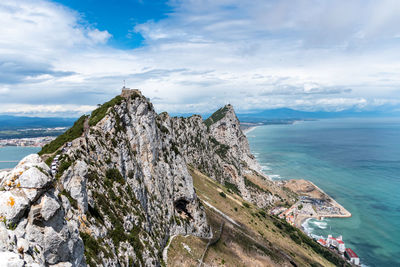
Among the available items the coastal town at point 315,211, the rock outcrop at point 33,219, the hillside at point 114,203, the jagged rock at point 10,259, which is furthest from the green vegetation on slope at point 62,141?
the coastal town at point 315,211

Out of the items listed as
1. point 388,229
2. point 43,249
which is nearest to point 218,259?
→ point 43,249

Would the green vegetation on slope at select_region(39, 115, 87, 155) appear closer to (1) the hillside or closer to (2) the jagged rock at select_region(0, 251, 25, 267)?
(1) the hillside

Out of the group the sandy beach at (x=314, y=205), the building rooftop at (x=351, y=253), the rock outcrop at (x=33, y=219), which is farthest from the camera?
the sandy beach at (x=314, y=205)

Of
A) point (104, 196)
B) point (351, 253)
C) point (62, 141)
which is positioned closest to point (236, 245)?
point (104, 196)

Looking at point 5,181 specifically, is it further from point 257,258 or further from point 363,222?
point 363,222

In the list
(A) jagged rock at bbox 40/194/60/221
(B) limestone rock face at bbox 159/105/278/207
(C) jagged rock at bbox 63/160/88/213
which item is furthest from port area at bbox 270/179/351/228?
(A) jagged rock at bbox 40/194/60/221

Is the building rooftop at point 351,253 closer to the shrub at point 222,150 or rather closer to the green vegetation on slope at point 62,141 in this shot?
the shrub at point 222,150

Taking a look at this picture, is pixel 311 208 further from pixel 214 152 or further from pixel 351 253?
pixel 214 152

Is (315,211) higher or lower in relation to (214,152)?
lower
